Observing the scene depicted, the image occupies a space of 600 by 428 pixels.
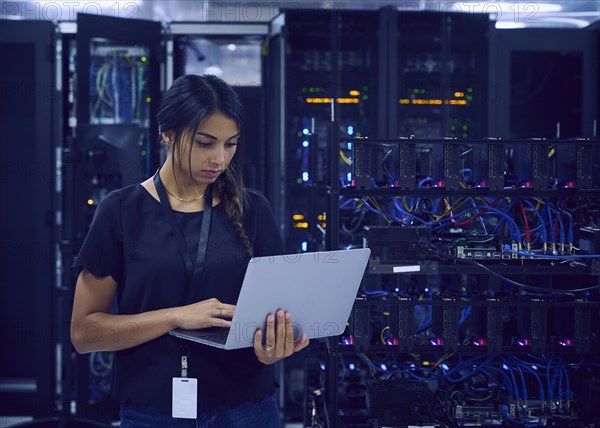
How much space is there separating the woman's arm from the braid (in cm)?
18

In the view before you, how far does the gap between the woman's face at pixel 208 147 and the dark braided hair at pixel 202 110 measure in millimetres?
10

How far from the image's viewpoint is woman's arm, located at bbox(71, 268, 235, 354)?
144 cm

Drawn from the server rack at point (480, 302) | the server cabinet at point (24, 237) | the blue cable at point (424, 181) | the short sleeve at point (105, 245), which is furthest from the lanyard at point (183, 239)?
the server cabinet at point (24, 237)

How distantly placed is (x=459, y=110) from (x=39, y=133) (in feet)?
7.43

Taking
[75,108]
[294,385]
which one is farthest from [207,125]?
[294,385]

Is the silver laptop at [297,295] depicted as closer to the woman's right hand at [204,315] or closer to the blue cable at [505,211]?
the woman's right hand at [204,315]

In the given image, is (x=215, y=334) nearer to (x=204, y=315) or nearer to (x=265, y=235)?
(x=204, y=315)

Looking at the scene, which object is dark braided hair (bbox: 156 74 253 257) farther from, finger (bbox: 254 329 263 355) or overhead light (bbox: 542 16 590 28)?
overhead light (bbox: 542 16 590 28)

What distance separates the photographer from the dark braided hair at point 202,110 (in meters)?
1.54

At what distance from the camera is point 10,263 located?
155 inches

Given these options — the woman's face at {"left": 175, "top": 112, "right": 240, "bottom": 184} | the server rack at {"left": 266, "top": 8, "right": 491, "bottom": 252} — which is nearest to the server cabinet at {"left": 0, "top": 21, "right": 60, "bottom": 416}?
the server rack at {"left": 266, "top": 8, "right": 491, "bottom": 252}

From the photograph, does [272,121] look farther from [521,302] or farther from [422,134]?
[521,302]

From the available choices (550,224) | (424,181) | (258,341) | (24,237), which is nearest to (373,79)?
(424,181)

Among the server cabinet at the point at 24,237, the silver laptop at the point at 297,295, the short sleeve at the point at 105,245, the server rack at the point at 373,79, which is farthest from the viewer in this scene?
the server cabinet at the point at 24,237
